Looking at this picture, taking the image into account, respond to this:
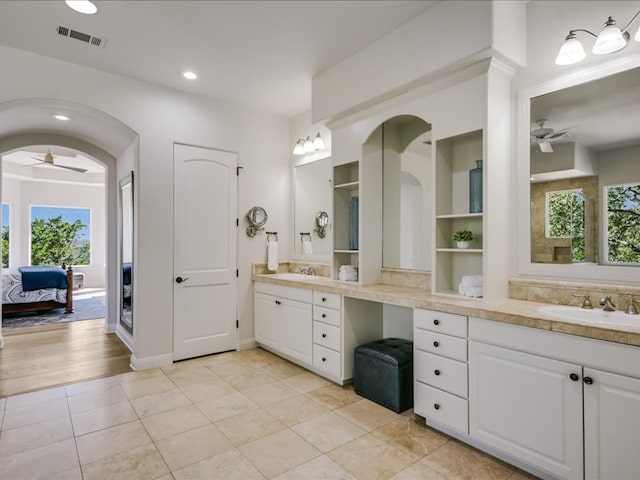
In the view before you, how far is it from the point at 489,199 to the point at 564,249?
560 millimetres

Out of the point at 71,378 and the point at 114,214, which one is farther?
the point at 114,214

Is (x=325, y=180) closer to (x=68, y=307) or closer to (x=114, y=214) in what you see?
(x=114, y=214)

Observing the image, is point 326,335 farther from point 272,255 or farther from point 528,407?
point 528,407

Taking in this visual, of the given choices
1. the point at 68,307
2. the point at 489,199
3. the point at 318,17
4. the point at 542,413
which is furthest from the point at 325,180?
the point at 68,307

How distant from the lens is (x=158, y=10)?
8.69 ft

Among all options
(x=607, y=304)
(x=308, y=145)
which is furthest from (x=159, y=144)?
(x=607, y=304)

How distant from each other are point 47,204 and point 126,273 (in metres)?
6.38

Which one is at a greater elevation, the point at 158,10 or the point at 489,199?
the point at 158,10

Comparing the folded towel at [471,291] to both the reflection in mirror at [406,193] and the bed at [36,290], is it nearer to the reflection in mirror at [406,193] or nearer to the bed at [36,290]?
the reflection in mirror at [406,193]

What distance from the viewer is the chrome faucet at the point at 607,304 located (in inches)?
81.0

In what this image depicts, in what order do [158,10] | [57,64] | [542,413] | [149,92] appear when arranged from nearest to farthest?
1. [542,413]
2. [158,10]
3. [57,64]
4. [149,92]

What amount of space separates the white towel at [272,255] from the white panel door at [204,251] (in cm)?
43

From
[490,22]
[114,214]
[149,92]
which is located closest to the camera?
[490,22]

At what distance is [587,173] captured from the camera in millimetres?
2297
